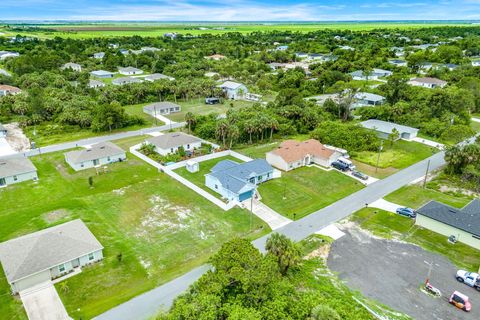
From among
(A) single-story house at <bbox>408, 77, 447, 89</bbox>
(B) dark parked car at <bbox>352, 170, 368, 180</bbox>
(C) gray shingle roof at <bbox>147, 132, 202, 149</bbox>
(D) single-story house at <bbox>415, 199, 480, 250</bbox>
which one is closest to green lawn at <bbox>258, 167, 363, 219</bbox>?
(B) dark parked car at <bbox>352, 170, 368, 180</bbox>

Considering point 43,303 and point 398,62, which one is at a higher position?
point 398,62

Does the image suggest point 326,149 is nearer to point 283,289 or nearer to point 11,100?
point 283,289

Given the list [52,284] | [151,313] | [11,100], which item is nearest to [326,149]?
[151,313]

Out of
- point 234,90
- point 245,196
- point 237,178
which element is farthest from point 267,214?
point 234,90

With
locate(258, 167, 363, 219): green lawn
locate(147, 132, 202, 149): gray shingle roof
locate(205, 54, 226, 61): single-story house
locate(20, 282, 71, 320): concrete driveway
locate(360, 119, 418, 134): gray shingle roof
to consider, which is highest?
locate(205, 54, 226, 61): single-story house

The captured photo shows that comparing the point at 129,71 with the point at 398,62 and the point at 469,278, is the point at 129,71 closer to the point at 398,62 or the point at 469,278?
the point at 398,62

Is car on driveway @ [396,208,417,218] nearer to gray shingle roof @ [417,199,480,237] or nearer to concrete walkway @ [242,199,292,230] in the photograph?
gray shingle roof @ [417,199,480,237]

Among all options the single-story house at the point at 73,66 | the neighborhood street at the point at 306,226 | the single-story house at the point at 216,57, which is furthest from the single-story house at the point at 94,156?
the single-story house at the point at 216,57
